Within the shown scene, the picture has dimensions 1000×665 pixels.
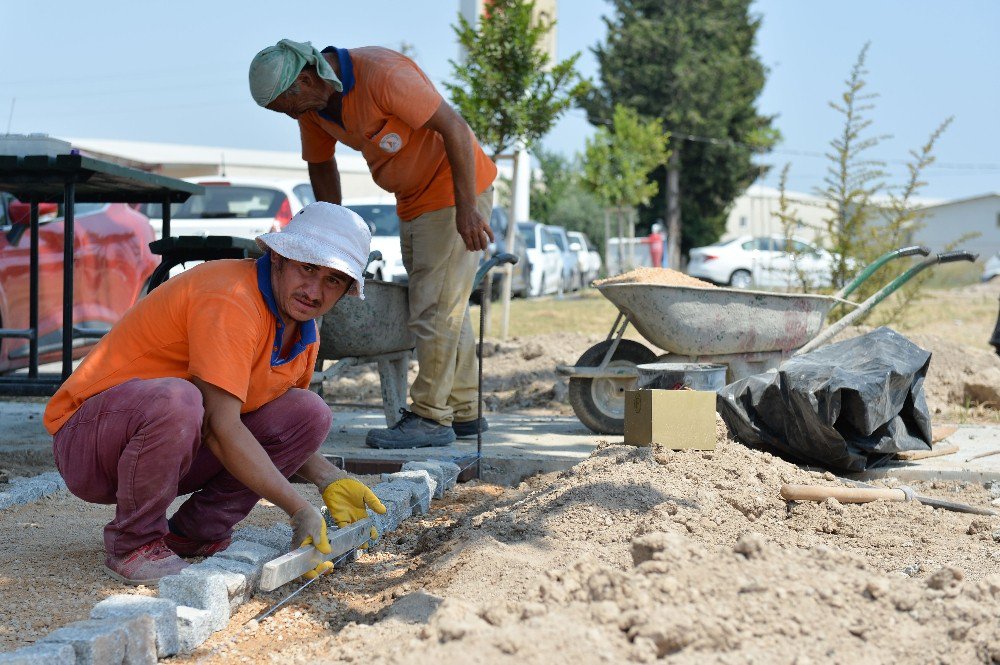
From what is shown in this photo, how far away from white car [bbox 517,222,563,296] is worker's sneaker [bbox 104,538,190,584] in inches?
616

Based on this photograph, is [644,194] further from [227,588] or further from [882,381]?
[227,588]

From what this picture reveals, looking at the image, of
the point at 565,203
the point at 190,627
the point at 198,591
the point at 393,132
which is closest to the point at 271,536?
the point at 198,591

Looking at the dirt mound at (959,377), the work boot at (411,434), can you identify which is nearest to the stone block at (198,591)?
the work boot at (411,434)

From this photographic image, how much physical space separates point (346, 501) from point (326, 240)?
2.84 ft

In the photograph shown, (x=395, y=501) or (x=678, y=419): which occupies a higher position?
(x=678, y=419)

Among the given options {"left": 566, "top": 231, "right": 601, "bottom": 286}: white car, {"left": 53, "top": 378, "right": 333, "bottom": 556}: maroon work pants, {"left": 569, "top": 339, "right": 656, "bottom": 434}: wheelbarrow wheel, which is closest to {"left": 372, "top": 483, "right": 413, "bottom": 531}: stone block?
{"left": 53, "top": 378, "right": 333, "bottom": 556}: maroon work pants

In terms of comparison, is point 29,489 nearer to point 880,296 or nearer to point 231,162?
point 880,296

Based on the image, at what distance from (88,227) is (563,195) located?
3332 centimetres

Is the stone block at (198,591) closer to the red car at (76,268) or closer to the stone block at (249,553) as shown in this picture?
the stone block at (249,553)

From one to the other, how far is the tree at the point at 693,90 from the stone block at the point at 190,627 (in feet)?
97.6

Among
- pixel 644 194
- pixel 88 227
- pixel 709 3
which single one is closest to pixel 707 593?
pixel 88 227

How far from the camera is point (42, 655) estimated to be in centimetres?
195

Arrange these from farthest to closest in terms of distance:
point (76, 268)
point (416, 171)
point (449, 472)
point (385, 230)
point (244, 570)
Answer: point (385, 230), point (76, 268), point (416, 171), point (449, 472), point (244, 570)

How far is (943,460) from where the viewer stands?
15.9 ft
